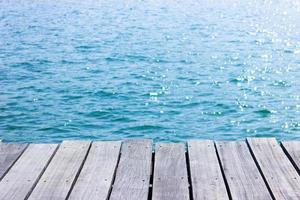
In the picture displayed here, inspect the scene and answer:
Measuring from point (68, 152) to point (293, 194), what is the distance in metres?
1.56

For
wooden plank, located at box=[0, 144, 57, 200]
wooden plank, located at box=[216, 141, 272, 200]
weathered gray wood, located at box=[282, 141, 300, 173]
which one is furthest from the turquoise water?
wooden plank, located at box=[0, 144, 57, 200]

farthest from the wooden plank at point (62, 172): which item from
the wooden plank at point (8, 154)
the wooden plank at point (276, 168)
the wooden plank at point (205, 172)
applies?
the wooden plank at point (276, 168)

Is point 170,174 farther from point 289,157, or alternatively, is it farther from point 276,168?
point 289,157

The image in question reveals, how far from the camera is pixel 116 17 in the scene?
859 inches

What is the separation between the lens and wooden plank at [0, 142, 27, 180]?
3607 mm

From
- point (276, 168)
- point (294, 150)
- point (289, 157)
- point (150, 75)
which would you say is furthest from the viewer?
point (150, 75)

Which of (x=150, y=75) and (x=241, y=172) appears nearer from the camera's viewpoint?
(x=241, y=172)

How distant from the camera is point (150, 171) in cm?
357

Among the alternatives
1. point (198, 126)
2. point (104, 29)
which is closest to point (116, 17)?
point (104, 29)

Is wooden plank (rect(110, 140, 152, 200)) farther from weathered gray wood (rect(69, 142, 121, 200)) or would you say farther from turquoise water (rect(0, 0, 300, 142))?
turquoise water (rect(0, 0, 300, 142))

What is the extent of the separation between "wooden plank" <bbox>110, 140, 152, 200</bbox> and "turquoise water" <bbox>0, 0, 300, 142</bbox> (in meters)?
5.95

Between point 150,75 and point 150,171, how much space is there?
1017cm

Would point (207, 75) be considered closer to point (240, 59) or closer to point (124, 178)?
point (240, 59)

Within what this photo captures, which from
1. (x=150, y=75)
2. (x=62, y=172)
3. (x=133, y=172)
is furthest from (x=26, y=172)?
(x=150, y=75)
